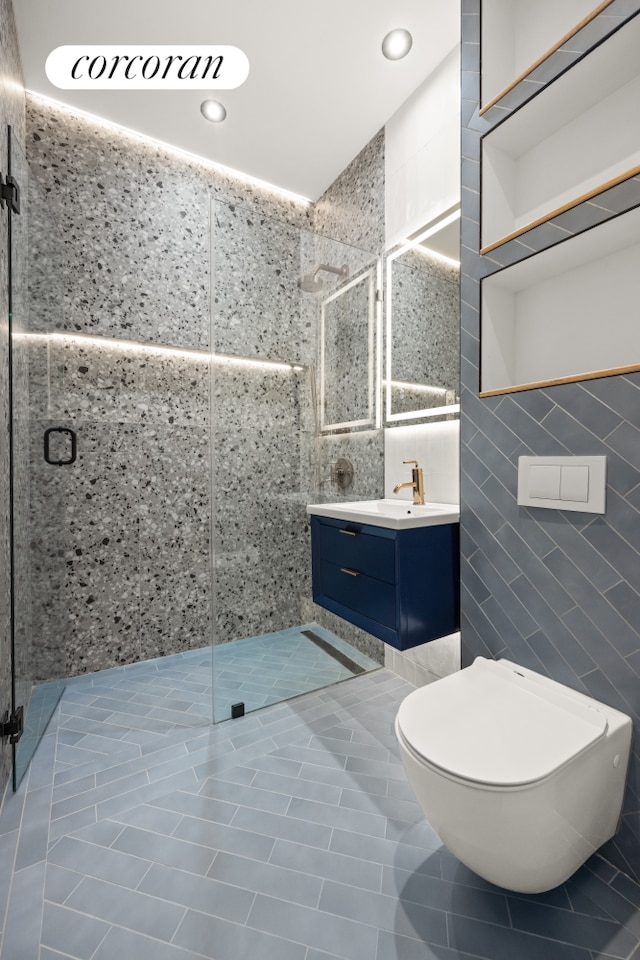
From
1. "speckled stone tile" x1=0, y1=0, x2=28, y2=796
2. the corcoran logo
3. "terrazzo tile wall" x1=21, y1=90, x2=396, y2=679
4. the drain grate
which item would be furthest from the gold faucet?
the corcoran logo

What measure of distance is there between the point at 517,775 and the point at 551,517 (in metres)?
0.77

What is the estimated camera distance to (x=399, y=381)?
7.45 ft

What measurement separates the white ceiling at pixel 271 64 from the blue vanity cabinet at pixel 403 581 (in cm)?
216

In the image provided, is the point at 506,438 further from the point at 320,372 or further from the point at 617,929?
the point at 617,929

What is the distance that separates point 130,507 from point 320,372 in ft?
4.37

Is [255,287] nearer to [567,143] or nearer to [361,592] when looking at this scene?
[567,143]

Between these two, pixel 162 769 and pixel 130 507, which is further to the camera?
pixel 130 507

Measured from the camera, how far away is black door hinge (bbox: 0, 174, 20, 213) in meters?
1.52

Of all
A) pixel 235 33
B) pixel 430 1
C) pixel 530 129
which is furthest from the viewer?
pixel 235 33

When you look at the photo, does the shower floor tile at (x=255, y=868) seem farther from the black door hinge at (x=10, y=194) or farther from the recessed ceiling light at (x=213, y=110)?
the recessed ceiling light at (x=213, y=110)

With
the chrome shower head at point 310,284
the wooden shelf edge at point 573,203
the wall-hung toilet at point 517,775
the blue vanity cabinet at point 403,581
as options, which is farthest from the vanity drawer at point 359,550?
the chrome shower head at point 310,284

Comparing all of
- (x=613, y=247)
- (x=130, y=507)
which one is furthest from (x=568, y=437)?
(x=130, y=507)

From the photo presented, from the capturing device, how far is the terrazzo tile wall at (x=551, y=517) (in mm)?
1180

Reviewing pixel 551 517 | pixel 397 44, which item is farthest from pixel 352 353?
pixel 551 517
